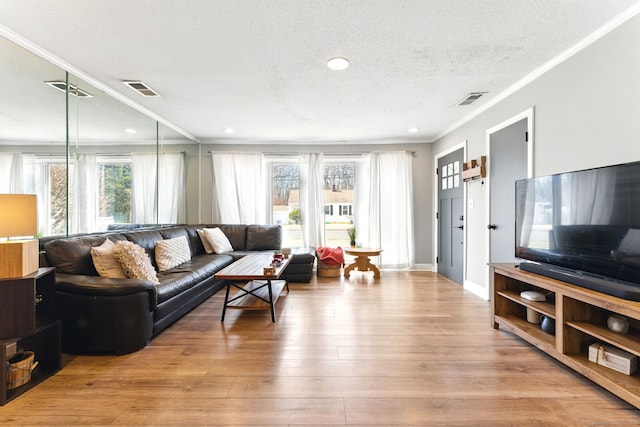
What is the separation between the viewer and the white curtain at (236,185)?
5.30 m

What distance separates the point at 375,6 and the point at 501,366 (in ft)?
8.53

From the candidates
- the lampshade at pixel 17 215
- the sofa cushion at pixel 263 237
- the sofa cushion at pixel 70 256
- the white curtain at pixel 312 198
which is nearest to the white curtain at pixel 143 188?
the sofa cushion at pixel 70 256

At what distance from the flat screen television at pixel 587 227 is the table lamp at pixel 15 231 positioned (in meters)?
3.51

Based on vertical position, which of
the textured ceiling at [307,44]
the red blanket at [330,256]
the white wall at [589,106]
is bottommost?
the red blanket at [330,256]

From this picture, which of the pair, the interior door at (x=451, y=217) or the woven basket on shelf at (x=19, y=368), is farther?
the interior door at (x=451, y=217)

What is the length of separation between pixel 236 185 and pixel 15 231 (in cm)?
365

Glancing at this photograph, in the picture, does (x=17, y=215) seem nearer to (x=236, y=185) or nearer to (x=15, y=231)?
(x=15, y=231)

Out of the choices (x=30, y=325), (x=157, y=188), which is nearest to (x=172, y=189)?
(x=157, y=188)

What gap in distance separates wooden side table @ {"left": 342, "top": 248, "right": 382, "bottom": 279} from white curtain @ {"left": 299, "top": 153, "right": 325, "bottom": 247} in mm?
829

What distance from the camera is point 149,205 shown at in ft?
13.0

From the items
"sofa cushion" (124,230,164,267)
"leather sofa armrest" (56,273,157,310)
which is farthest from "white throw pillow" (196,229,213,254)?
"leather sofa armrest" (56,273,157,310)

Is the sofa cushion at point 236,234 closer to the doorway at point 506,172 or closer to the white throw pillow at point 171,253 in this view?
the white throw pillow at point 171,253

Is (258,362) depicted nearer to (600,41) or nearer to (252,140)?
(600,41)

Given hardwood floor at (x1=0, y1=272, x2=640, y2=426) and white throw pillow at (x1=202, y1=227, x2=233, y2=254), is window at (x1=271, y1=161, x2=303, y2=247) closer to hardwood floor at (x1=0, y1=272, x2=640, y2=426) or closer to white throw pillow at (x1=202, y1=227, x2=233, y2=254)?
white throw pillow at (x1=202, y1=227, x2=233, y2=254)
